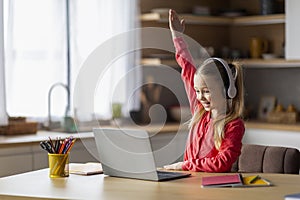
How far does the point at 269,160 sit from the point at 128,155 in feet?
2.37

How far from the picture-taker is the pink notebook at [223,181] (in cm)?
256

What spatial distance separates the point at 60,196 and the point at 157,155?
87.4 inches

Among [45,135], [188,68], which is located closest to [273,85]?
[45,135]

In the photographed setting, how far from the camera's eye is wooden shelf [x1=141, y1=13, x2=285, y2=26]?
5.28m

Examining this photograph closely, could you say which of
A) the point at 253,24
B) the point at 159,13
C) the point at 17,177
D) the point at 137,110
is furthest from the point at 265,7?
the point at 17,177

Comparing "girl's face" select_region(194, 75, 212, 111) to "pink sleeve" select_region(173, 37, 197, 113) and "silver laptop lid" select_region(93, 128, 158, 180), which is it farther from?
"silver laptop lid" select_region(93, 128, 158, 180)

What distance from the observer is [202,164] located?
9.66 ft

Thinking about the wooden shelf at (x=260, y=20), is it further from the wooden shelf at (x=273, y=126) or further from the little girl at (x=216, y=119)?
the little girl at (x=216, y=119)

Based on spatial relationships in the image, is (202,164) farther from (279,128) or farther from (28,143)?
(279,128)

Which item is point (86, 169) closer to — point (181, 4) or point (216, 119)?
point (216, 119)

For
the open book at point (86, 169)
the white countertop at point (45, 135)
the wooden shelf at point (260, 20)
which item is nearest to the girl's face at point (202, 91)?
the open book at point (86, 169)

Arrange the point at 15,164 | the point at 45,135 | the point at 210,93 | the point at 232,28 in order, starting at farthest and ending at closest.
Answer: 1. the point at 232,28
2. the point at 45,135
3. the point at 15,164
4. the point at 210,93

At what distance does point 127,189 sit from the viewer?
254cm

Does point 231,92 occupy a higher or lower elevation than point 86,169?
higher
